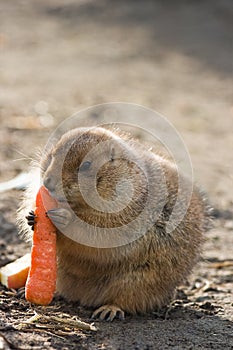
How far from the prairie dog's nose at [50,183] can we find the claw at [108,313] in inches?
30.7

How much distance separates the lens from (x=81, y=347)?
3.93m

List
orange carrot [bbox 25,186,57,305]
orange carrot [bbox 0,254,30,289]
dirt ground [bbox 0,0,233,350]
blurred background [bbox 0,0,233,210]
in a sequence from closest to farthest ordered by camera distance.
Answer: dirt ground [bbox 0,0,233,350], orange carrot [bbox 25,186,57,305], orange carrot [bbox 0,254,30,289], blurred background [bbox 0,0,233,210]

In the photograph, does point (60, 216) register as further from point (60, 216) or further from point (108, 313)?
point (108, 313)

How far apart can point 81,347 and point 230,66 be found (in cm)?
979

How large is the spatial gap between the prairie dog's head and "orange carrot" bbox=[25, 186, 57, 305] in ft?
0.54

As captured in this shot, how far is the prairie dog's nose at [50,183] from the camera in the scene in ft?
14.8

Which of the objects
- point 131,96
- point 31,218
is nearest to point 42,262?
point 31,218

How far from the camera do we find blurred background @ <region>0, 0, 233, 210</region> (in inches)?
354

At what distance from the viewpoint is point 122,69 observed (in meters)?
12.7

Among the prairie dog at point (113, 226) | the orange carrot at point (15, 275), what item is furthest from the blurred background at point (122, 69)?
the prairie dog at point (113, 226)

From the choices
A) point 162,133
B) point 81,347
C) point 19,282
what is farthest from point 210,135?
point 81,347

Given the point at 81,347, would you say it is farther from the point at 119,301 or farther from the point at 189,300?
the point at 189,300

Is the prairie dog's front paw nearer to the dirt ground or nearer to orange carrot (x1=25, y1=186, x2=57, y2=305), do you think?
orange carrot (x1=25, y1=186, x2=57, y2=305)

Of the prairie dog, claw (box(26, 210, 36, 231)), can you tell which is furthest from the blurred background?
claw (box(26, 210, 36, 231))
